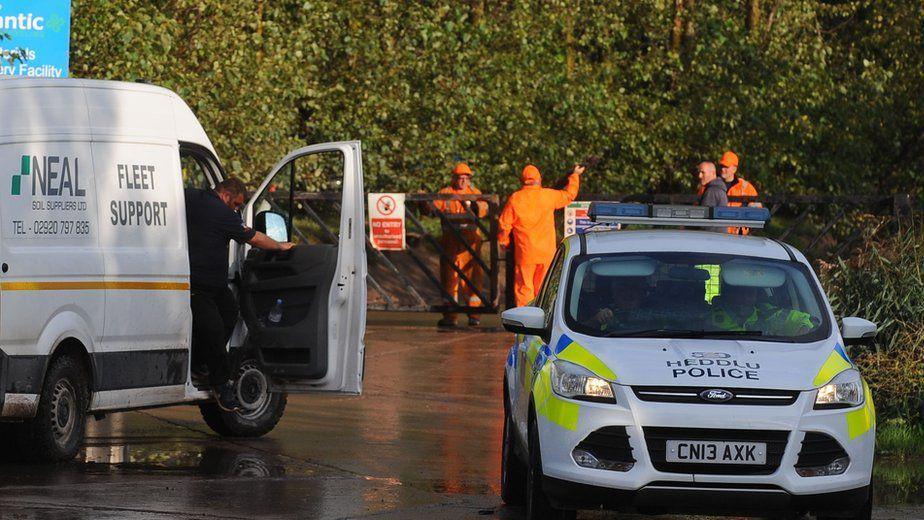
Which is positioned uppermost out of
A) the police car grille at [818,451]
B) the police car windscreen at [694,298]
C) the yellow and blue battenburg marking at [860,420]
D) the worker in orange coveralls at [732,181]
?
the worker in orange coveralls at [732,181]

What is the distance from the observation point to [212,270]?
38.0 ft

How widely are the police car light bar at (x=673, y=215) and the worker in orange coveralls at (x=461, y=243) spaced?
12.1 m

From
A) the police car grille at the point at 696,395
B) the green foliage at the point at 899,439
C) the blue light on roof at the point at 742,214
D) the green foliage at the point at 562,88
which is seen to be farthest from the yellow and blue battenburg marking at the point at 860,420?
the green foliage at the point at 562,88

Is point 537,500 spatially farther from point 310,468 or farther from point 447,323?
point 447,323

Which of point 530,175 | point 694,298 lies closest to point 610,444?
point 694,298

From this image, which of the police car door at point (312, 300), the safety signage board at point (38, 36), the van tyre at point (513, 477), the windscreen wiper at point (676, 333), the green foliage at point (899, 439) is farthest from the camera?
the safety signage board at point (38, 36)

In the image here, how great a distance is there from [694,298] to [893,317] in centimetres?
400

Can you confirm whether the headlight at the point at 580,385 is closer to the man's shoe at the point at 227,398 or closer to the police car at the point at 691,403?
the police car at the point at 691,403

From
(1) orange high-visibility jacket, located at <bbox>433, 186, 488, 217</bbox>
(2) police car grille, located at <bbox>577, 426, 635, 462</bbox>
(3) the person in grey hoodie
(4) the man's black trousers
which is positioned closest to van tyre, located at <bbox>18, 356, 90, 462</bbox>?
(4) the man's black trousers

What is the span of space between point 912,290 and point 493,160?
15.4m

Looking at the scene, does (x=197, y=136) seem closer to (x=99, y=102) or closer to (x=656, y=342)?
(x=99, y=102)

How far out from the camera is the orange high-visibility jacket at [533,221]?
20031 millimetres

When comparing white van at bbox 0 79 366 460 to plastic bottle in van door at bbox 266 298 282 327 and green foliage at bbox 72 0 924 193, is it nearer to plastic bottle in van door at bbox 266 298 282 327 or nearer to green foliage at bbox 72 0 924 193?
plastic bottle in van door at bbox 266 298 282 327

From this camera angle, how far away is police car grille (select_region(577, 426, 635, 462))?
7.83 metres
